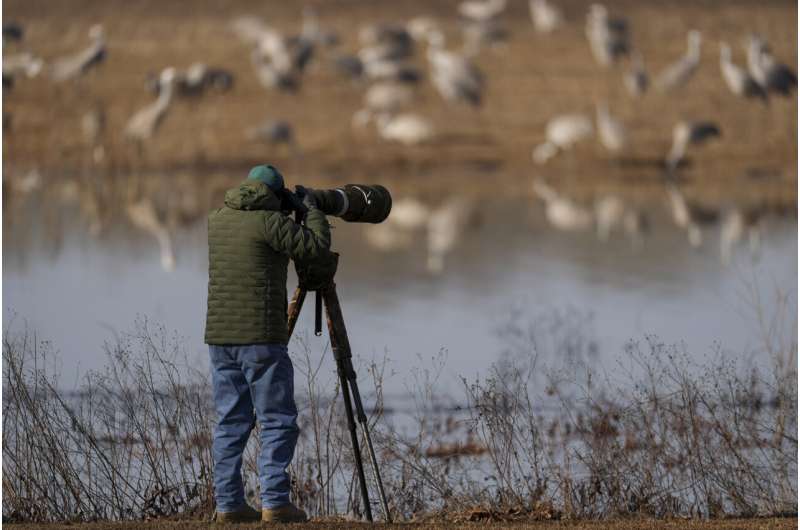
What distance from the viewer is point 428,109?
29.4 metres

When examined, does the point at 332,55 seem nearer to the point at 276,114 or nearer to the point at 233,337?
the point at 276,114

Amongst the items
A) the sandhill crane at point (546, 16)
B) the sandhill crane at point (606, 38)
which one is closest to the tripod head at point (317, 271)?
the sandhill crane at point (606, 38)

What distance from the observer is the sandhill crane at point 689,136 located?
81.6 feet

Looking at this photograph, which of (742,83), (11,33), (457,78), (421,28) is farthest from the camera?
(421,28)

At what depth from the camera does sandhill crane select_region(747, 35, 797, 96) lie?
91.4ft

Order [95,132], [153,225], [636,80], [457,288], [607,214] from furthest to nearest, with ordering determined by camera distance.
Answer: [636,80] < [95,132] < [607,214] < [153,225] < [457,288]

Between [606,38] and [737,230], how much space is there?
31.4ft

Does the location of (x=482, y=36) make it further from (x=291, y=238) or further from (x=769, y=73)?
(x=291, y=238)

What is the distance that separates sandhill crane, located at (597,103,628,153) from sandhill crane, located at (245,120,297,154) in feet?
15.1

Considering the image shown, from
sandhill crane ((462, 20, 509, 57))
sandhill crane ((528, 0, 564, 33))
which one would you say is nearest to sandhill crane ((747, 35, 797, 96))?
sandhill crane ((528, 0, 564, 33))

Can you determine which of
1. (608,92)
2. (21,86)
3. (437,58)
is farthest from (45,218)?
(608,92)

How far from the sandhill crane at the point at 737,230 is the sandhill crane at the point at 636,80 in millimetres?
6209

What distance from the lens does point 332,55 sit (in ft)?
98.7

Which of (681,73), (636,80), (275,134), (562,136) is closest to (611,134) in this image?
(562,136)
